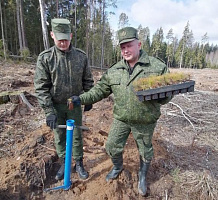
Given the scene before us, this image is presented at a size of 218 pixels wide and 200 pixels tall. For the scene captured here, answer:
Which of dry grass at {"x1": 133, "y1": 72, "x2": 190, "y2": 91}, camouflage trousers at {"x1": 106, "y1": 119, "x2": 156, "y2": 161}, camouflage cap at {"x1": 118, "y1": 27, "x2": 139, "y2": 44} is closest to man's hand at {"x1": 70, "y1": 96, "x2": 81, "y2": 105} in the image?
camouflage trousers at {"x1": 106, "y1": 119, "x2": 156, "y2": 161}

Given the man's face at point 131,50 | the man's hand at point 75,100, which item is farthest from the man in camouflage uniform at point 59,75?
the man's face at point 131,50

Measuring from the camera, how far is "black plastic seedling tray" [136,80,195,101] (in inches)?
64.6

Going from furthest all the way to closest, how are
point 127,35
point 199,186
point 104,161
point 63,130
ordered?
point 104,161 < point 63,130 < point 199,186 < point 127,35

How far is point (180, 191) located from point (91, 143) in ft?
5.94

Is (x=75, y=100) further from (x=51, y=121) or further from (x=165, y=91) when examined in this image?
(x=165, y=91)

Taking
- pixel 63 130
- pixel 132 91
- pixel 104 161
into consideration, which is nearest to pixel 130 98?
pixel 132 91

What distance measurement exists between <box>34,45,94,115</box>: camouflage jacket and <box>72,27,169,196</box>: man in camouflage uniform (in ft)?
0.97

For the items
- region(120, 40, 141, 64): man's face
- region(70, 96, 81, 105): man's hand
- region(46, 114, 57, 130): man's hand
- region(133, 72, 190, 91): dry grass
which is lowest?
region(46, 114, 57, 130): man's hand

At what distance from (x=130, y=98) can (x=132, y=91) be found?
0.08 meters

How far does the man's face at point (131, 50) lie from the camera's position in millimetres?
1832

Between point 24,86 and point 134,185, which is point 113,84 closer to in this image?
point 134,185

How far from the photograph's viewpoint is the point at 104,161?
2.81 m

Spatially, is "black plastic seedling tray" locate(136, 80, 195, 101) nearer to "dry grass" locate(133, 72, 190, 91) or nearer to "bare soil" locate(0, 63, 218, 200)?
"dry grass" locate(133, 72, 190, 91)

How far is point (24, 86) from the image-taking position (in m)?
6.53
